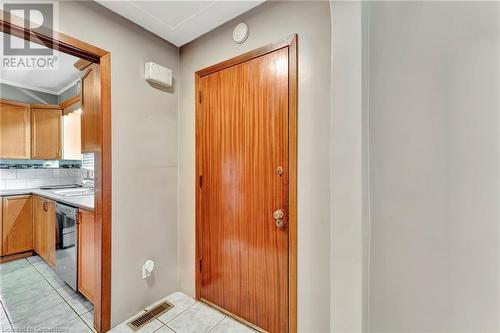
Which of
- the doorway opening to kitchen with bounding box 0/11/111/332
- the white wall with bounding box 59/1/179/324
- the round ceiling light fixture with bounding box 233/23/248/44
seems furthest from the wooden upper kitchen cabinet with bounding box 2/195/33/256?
the round ceiling light fixture with bounding box 233/23/248/44

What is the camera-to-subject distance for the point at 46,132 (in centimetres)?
328

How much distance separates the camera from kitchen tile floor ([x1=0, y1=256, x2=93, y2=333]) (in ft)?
5.53

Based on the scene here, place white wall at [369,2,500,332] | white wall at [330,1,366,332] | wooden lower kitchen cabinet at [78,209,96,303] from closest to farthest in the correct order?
white wall at [369,2,500,332]
white wall at [330,1,366,332]
wooden lower kitchen cabinet at [78,209,96,303]

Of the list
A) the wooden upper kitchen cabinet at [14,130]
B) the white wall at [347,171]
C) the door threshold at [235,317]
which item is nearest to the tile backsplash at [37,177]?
the wooden upper kitchen cabinet at [14,130]

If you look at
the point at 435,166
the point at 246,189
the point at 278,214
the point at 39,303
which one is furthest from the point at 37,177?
the point at 435,166

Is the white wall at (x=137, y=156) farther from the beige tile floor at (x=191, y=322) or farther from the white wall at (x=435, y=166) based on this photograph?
the white wall at (x=435, y=166)

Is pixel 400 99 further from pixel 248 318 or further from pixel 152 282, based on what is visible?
pixel 152 282

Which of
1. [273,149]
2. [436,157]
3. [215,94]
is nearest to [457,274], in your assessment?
[436,157]

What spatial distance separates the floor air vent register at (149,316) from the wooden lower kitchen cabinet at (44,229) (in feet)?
4.77

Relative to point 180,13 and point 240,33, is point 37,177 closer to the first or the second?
point 180,13

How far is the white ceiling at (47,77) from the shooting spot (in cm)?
273

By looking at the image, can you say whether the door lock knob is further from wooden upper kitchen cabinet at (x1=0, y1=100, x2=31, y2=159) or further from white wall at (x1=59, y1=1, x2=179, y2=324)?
wooden upper kitchen cabinet at (x1=0, y1=100, x2=31, y2=159)

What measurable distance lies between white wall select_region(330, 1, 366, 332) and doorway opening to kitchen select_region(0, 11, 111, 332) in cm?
156

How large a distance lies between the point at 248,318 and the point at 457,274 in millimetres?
1367
